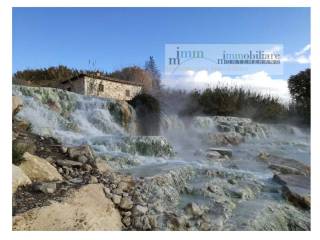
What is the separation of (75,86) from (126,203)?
4177 mm

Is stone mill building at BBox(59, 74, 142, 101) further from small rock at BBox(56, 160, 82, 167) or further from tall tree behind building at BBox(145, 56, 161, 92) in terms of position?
small rock at BBox(56, 160, 82, 167)

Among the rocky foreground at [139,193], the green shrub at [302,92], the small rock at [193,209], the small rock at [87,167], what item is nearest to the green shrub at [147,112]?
the rocky foreground at [139,193]

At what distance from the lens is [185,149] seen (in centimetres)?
593

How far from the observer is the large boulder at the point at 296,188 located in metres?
4.64

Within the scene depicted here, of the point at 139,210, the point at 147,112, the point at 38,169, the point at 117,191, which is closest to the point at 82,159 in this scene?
the point at 38,169

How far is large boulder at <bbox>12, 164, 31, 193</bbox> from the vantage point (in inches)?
167

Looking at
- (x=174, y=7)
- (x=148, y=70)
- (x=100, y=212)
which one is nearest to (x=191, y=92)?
(x=148, y=70)

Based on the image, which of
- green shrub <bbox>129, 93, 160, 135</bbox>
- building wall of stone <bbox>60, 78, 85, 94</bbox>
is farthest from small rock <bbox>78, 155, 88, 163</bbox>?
building wall of stone <bbox>60, 78, 85, 94</bbox>

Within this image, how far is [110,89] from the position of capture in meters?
7.57

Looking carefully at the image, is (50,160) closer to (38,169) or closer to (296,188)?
(38,169)
